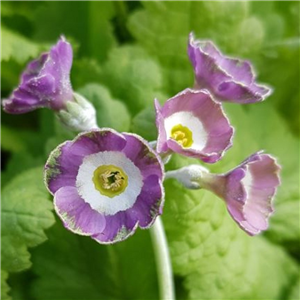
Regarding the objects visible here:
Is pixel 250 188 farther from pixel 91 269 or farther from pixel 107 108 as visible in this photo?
pixel 91 269

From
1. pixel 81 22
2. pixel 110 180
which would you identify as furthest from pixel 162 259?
pixel 81 22

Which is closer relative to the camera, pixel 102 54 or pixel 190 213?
pixel 190 213

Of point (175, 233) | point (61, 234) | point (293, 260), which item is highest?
point (175, 233)

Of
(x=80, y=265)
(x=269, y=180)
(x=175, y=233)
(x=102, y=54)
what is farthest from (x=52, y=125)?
(x=269, y=180)

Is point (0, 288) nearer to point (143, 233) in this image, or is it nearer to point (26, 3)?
point (143, 233)

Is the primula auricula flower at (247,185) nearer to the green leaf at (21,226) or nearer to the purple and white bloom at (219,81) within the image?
the purple and white bloom at (219,81)

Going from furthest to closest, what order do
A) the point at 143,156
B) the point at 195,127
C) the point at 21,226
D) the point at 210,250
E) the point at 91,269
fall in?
1. the point at 91,269
2. the point at 210,250
3. the point at 21,226
4. the point at 195,127
5. the point at 143,156

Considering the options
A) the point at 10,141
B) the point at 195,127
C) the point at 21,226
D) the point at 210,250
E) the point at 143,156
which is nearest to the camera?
the point at 143,156

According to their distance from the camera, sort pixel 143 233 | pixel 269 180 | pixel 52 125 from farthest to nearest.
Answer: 1. pixel 52 125
2. pixel 143 233
3. pixel 269 180
